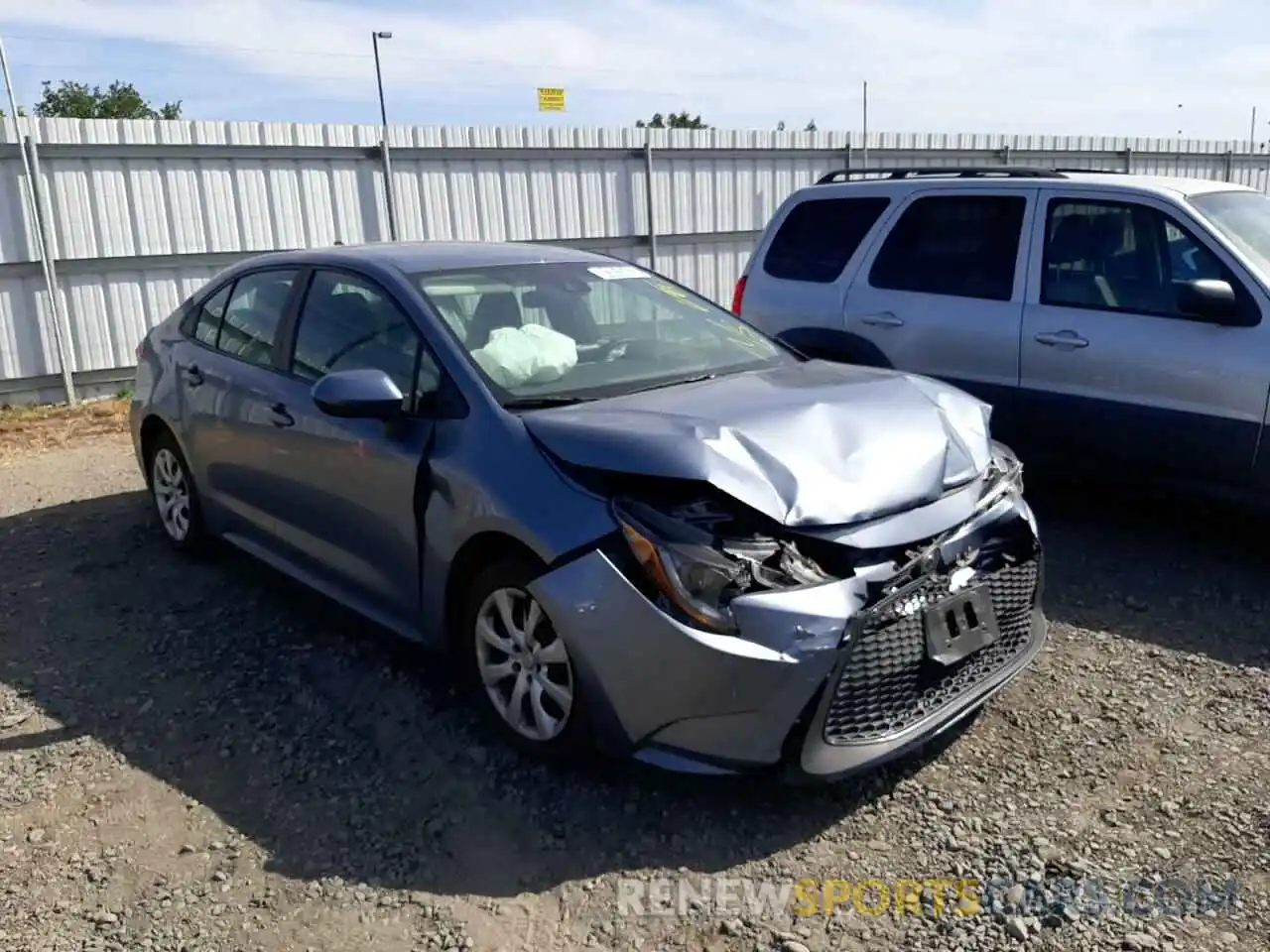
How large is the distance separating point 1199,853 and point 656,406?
2.06 m

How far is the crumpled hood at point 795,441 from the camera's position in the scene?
319cm

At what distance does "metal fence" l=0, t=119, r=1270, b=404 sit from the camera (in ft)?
32.9

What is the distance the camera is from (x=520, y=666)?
11.6 ft

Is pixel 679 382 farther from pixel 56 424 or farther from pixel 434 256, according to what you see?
pixel 56 424

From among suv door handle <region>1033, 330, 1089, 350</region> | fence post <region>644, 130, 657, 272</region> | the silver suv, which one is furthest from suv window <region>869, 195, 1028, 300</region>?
fence post <region>644, 130, 657, 272</region>

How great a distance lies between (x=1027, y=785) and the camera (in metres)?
3.44

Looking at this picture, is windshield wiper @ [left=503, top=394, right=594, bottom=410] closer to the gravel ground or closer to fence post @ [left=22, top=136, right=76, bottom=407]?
the gravel ground

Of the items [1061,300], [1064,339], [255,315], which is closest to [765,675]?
[255,315]

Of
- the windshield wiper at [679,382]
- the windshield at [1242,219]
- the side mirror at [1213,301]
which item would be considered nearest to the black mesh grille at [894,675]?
the windshield wiper at [679,382]

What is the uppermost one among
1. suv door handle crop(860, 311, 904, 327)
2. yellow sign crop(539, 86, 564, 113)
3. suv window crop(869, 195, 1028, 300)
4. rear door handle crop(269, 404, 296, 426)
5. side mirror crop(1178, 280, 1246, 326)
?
yellow sign crop(539, 86, 564, 113)

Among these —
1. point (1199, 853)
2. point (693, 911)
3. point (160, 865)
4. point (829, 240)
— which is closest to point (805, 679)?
point (693, 911)

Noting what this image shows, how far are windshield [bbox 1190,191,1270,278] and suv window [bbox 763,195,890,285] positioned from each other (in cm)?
172

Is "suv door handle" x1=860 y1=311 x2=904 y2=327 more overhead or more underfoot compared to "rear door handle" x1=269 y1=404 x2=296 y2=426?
more overhead

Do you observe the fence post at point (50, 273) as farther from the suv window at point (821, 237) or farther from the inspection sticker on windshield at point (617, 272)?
the inspection sticker on windshield at point (617, 272)
